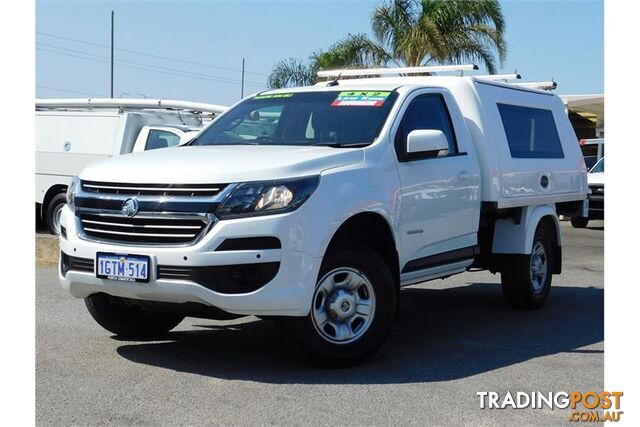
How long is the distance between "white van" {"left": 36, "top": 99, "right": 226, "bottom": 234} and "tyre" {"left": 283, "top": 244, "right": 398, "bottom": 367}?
9.31 m

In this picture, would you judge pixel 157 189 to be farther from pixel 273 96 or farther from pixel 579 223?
pixel 579 223

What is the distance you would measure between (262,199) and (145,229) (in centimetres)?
77

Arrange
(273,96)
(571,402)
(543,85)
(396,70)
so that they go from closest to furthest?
1. (571,402)
2. (273,96)
3. (396,70)
4. (543,85)

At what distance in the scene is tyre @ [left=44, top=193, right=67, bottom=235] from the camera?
50.7 ft

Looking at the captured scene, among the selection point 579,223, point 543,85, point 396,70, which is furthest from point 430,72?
point 579,223

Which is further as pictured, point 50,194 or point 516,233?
point 50,194

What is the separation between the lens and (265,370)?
597 cm

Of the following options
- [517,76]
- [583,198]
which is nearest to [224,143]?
[517,76]

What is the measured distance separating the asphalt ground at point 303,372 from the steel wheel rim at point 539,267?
315 millimetres

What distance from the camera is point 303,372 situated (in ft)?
19.4

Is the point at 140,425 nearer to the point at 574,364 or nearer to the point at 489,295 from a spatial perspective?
the point at 574,364

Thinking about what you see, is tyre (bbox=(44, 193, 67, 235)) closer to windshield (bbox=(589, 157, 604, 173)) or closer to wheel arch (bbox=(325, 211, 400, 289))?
wheel arch (bbox=(325, 211, 400, 289))

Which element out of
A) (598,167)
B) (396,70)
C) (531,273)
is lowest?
(531,273)

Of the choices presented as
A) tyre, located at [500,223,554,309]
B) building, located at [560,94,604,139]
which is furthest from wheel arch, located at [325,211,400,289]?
building, located at [560,94,604,139]
